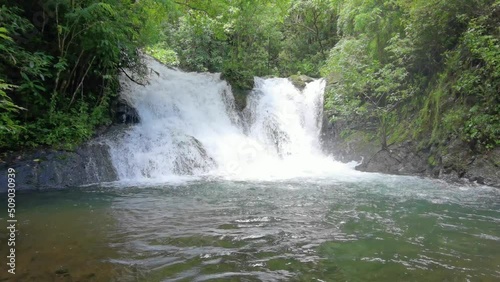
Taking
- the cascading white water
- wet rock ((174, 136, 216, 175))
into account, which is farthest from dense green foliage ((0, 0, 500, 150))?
wet rock ((174, 136, 216, 175))

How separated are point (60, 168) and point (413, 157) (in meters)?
9.47

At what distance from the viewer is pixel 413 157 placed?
32.8ft

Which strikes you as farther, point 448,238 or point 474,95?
point 474,95

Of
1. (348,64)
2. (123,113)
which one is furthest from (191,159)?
(348,64)

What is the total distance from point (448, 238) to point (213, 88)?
11626mm

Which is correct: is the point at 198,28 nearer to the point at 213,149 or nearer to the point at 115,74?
the point at 115,74

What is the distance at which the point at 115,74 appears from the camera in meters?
11.4

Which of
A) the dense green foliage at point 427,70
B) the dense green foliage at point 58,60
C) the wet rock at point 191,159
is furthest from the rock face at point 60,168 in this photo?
the dense green foliage at point 427,70

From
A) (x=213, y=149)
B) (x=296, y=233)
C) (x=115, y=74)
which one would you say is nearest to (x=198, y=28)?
(x=115, y=74)

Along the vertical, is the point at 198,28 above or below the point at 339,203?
above

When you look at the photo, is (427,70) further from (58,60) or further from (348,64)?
(58,60)

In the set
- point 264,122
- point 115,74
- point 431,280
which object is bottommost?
point 431,280

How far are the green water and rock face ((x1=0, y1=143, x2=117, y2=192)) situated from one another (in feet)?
2.35

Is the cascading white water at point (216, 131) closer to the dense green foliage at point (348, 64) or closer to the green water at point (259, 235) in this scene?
the dense green foliage at point (348, 64)
